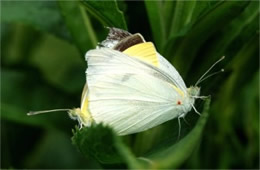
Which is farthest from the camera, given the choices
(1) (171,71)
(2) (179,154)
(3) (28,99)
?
(3) (28,99)

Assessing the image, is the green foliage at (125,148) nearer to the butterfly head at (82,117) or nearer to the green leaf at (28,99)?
the butterfly head at (82,117)

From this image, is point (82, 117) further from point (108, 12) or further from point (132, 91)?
point (108, 12)

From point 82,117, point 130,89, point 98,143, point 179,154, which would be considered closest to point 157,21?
point 130,89

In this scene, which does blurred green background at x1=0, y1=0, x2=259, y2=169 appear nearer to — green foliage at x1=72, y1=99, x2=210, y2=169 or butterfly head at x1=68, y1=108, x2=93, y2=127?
green foliage at x1=72, y1=99, x2=210, y2=169

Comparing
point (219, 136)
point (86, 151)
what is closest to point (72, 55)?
point (219, 136)

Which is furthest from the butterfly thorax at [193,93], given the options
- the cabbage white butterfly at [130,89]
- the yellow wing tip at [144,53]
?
the yellow wing tip at [144,53]

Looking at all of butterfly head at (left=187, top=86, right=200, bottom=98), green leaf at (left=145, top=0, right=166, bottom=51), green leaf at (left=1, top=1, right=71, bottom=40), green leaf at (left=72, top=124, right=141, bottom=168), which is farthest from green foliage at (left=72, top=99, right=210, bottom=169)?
green leaf at (left=1, top=1, right=71, bottom=40)
